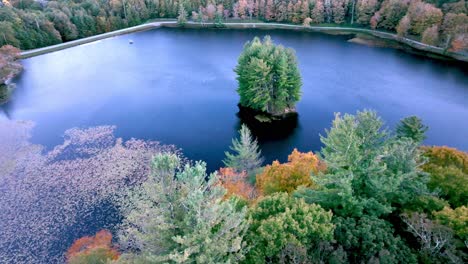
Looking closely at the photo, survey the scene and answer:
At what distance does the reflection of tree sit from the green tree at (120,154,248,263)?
18.3 m

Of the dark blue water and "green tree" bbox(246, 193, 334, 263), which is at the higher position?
"green tree" bbox(246, 193, 334, 263)

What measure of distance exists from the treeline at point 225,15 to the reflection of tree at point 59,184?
140ft

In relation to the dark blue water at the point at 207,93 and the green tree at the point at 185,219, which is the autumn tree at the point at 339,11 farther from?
the green tree at the point at 185,219

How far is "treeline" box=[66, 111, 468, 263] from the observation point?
1570 cm

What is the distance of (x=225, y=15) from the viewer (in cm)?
10212

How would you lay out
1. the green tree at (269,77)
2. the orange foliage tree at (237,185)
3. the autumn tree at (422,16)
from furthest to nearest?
the autumn tree at (422,16) → the green tree at (269,77) → the orange foliage tree at (237,185)

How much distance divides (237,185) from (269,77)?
23.4 metres

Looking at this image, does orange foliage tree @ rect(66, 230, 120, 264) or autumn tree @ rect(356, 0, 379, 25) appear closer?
orange foliage tree @ rect(66, 230, 120, 264)

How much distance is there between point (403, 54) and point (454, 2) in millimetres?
19652

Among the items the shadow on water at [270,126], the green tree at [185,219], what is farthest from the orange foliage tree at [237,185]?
the shadow on water at [270,126]

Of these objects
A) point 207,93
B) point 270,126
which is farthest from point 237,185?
point 207,93

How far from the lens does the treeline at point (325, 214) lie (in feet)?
51.5

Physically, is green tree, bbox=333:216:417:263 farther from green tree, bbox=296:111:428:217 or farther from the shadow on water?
the shadow on water

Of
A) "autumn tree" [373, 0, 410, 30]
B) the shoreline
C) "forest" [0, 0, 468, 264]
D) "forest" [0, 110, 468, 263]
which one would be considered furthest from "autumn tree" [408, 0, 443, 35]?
"forest" [0, 110, 468, 263]
